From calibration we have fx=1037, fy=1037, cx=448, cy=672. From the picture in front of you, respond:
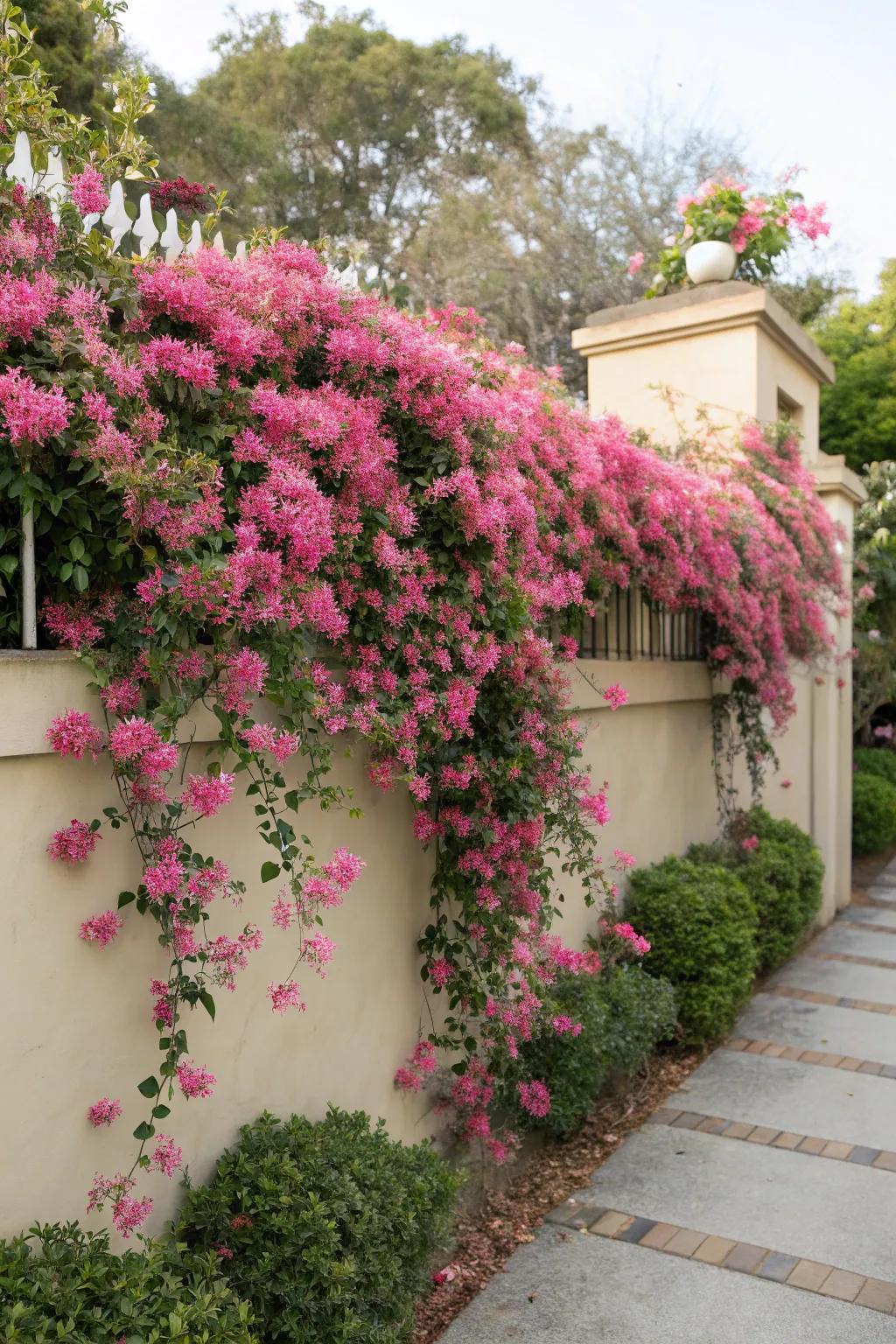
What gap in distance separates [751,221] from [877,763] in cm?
678

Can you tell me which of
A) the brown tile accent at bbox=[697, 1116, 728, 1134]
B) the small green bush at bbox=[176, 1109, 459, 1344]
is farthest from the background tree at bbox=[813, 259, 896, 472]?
the small green bush at bbox=[176, 1109, 459, 1344]

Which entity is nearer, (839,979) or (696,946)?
(696,946)

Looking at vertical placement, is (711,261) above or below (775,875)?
above

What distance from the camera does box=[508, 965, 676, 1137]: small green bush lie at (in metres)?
3.89

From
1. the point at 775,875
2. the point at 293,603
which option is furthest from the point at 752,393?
the point at 293,603

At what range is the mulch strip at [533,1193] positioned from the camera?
311 centimetres

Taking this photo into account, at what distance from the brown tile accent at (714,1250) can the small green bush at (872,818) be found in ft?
24.8

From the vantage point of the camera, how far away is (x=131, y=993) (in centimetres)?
230

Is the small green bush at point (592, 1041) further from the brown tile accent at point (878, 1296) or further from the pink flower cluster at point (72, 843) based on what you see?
the pink flower cluster at point (72, 843)

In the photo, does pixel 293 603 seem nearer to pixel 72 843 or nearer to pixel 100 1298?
pixel 72 843

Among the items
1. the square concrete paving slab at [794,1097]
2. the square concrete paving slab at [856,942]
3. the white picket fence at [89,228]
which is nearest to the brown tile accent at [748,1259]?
the square concrete paving slab at [794,1097]

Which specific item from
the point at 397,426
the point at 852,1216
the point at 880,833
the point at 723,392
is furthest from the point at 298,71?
the point at 852,1216

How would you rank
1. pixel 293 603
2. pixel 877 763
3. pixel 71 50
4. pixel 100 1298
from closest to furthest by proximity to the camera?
1. pixel 100 1298
2. pixel 293 603
3. pixel 71 50
4. pixel 877 763

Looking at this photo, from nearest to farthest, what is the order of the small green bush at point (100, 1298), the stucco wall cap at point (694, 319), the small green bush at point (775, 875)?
the small green bush at point (100, 1298) → the small green bush at point (775, 875) → the stucco wall cap at point (694, 319)
